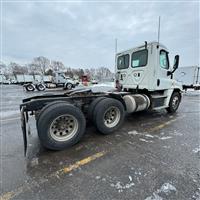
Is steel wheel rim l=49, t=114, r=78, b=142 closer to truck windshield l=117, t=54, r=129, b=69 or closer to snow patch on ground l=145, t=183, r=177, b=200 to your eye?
snow patch on ground l=145, t=183, r=177, b=200

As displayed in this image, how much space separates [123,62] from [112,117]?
3.04 m

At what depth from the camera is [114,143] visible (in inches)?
139

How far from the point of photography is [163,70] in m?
5.56

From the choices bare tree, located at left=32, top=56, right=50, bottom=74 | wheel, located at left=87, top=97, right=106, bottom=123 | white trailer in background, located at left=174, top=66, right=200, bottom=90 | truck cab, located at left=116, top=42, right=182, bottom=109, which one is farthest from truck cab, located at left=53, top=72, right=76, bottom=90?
bare tree, located at left=32, top=56, right=50, bottom=74

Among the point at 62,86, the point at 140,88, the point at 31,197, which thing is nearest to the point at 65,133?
the point at 31,197

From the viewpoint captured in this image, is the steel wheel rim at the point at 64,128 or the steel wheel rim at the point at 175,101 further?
the steel wheel rim at the point at 175,101

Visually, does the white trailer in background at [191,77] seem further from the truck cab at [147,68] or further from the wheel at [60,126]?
the wheel at [60,126]

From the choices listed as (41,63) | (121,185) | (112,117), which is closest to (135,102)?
(112,117)

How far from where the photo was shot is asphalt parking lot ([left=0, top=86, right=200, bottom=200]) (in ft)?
6.62

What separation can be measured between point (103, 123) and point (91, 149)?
0.93 m

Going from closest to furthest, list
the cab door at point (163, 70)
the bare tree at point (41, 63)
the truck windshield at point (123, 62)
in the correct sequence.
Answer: the cab door at point (163, 70) → the truck windshield at point (123, 62) → the bare tree at point (41, 63)

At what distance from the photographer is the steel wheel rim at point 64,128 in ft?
10.9

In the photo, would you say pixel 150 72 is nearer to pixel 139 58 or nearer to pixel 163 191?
pixel 139 58

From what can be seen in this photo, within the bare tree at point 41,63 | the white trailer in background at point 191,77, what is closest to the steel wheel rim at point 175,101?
the white trailer in background at point 191,77
